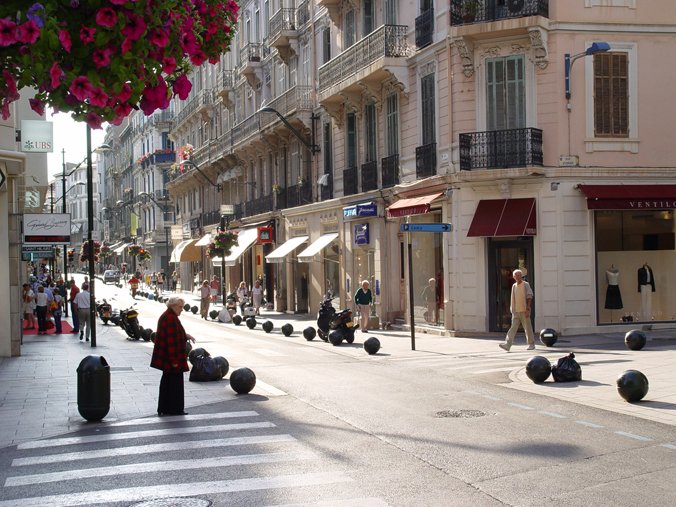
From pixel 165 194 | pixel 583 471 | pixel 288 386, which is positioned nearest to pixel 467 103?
pixel 288 386

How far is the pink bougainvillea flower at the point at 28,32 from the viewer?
17.3 ft

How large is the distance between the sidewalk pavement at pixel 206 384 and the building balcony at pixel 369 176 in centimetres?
604

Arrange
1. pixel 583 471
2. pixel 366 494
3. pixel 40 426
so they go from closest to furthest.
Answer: pixel 366 494 < pixel 583 471 < pixel 40 426

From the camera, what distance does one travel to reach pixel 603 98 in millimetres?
23984

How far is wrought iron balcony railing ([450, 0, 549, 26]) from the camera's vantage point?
23.5 meters

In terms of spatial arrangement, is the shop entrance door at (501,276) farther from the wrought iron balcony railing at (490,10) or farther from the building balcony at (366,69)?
the building balcony at (366,69)

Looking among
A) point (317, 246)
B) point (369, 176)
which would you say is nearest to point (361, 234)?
point (369, 176)

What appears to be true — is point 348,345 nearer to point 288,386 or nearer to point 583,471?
point 288,386

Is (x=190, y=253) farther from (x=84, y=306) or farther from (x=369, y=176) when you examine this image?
(x=84, y=306)

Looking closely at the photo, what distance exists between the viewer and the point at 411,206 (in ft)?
86.3

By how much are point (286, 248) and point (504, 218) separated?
15.8m

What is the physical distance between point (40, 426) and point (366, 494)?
5.76 meters

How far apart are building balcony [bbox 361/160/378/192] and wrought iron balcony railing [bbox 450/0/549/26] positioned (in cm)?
699

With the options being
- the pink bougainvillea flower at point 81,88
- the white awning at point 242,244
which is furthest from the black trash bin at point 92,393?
the white awning at point 242,244
